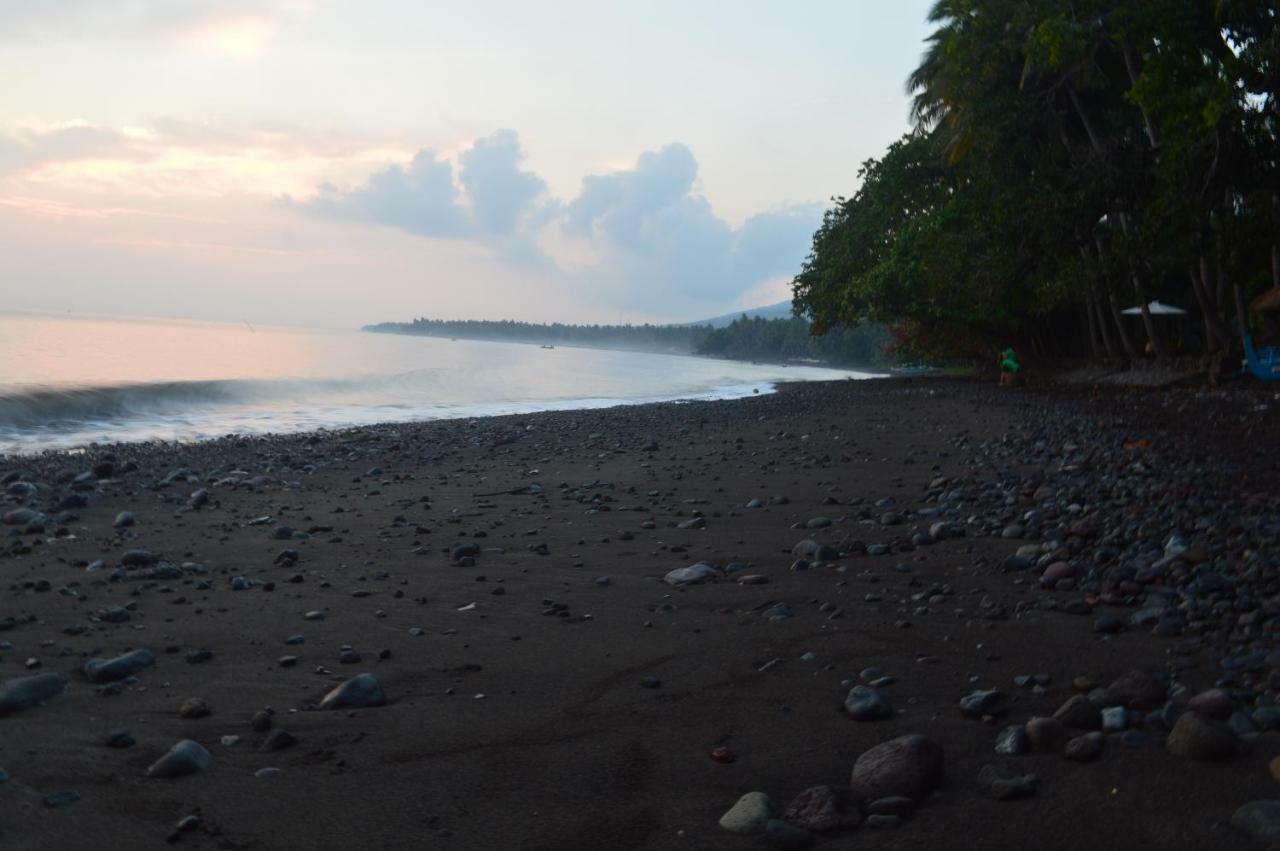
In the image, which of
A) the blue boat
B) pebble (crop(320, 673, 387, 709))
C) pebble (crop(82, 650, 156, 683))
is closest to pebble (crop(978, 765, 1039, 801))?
pebble (crop(320, 673, 387, 709))

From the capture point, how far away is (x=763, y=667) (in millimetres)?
4145

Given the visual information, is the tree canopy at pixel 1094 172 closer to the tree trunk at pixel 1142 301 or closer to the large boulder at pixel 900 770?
the tree trunk at pixel 1142 301

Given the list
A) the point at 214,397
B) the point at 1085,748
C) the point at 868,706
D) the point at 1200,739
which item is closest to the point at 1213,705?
the point at 1200,739

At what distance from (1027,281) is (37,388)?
26816 mm

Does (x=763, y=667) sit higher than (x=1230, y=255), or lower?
lower

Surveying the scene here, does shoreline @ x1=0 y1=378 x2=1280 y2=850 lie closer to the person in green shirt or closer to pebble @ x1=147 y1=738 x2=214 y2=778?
pebble @ x1=147 y1=738 x2=214 y2=778

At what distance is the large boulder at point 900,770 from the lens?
2848 mm

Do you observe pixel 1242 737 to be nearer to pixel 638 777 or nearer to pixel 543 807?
pixel 638 777

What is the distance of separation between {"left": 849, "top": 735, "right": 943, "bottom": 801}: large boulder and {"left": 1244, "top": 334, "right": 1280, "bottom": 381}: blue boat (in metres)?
19.4

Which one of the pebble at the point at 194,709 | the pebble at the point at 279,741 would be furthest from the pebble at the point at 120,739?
the pebble at the point at 279,741

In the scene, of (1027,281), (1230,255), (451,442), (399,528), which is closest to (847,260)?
(1027,281)

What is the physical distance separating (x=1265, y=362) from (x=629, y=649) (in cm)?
1901

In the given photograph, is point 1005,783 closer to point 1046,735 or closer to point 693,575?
point 1046,735

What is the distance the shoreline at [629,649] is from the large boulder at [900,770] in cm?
7
